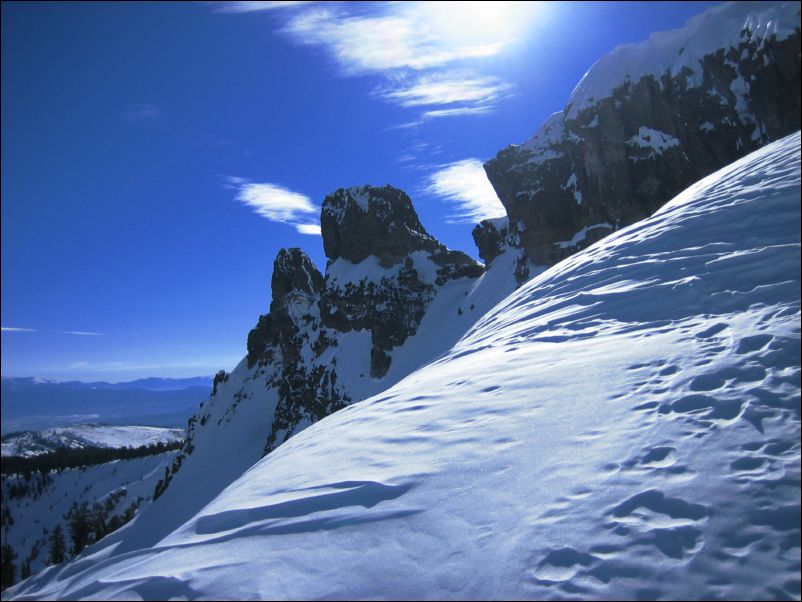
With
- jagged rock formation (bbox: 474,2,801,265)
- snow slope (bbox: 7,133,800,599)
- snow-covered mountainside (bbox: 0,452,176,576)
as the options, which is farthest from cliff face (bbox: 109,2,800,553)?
snow-covered mountainside (bbox: 0,452,176,576)

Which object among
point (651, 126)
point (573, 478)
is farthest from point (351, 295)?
point (573, 478)

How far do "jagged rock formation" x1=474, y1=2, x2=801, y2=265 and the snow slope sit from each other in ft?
130

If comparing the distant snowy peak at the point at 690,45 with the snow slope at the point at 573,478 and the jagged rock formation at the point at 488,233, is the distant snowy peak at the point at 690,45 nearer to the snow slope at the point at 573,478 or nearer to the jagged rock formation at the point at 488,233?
the jagged rock formation at the point at 488,233

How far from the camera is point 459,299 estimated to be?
7031cm

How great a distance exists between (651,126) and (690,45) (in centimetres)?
750

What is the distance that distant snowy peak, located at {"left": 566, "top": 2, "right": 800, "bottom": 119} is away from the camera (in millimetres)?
39531

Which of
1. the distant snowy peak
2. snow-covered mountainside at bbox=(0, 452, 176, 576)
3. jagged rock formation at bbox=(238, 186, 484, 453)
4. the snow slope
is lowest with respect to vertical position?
snow-covered mountainside at bbox=(0, 452, 176, 576)

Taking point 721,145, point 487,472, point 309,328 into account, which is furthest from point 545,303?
point 309,328

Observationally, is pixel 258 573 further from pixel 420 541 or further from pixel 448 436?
pixel 448 436

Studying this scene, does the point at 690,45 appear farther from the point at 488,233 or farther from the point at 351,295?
the point at 351,295

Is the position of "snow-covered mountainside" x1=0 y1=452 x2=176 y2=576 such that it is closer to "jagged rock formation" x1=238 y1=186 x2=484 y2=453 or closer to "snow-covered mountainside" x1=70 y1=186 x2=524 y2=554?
"snow-covered mountainside" x1=70 y1=186 x2=524 y2=554

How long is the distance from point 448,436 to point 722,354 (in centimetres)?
408

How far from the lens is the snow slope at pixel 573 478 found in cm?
442

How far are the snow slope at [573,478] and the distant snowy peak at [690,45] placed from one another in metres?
41.3
